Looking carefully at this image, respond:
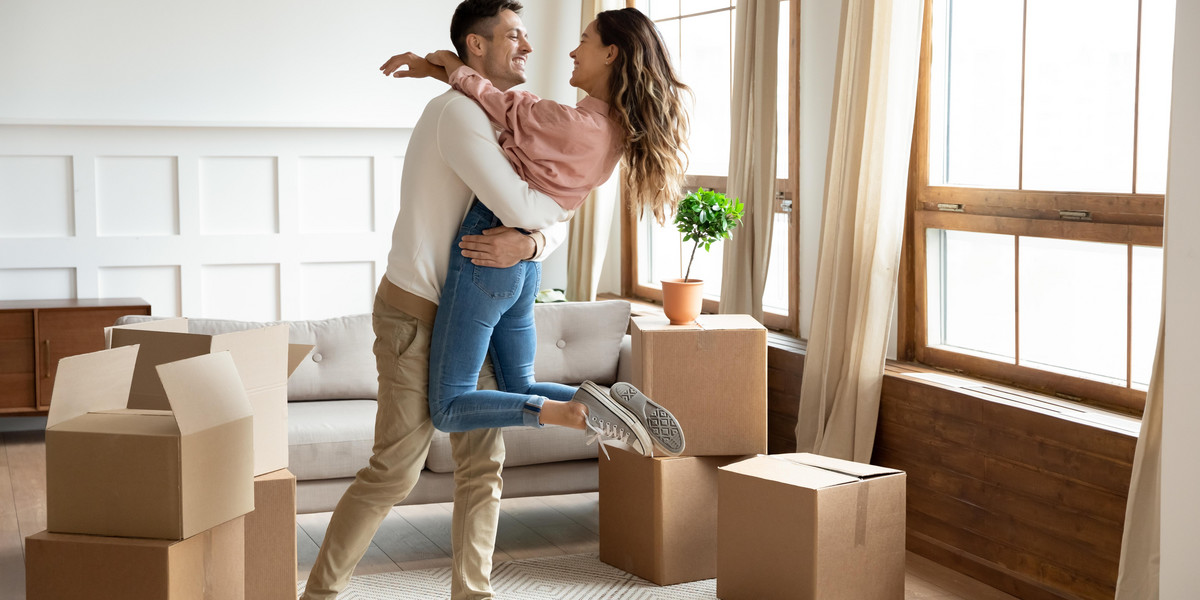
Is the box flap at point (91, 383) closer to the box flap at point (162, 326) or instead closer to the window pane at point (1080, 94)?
the box flap at point (162, 326)

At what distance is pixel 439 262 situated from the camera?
234cm

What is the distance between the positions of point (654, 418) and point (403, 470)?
0.56m

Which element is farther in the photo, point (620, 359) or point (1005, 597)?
point (620, 359)

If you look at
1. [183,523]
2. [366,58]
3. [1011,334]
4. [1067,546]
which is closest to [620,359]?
[1011,334]

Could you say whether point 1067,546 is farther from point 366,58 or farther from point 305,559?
point 366,58

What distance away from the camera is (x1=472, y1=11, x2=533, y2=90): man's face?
2396mm

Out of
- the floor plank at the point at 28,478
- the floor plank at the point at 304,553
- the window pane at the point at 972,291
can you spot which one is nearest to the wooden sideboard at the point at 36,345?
the floor plank at the point at 28,478

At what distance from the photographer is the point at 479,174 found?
2.20 meters

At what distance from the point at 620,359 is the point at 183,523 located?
2280 mm

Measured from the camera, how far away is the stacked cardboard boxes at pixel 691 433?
3092 mm

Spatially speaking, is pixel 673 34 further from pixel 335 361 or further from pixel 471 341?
pixel 471 341

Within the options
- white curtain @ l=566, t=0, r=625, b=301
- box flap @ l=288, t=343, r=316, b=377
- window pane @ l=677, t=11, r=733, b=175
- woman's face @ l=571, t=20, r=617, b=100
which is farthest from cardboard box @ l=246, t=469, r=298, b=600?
white curtain @ l=566, t=0, r=625, b=301

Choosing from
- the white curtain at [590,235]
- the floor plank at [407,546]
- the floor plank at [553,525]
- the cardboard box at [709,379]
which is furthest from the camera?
the white curtain at [590,235]

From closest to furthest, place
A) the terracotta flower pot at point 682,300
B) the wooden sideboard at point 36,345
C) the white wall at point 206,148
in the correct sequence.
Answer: the terracotta flower pot at point 682,300, the wooden sideboard at point 36,345, the white wall at point 206,148
